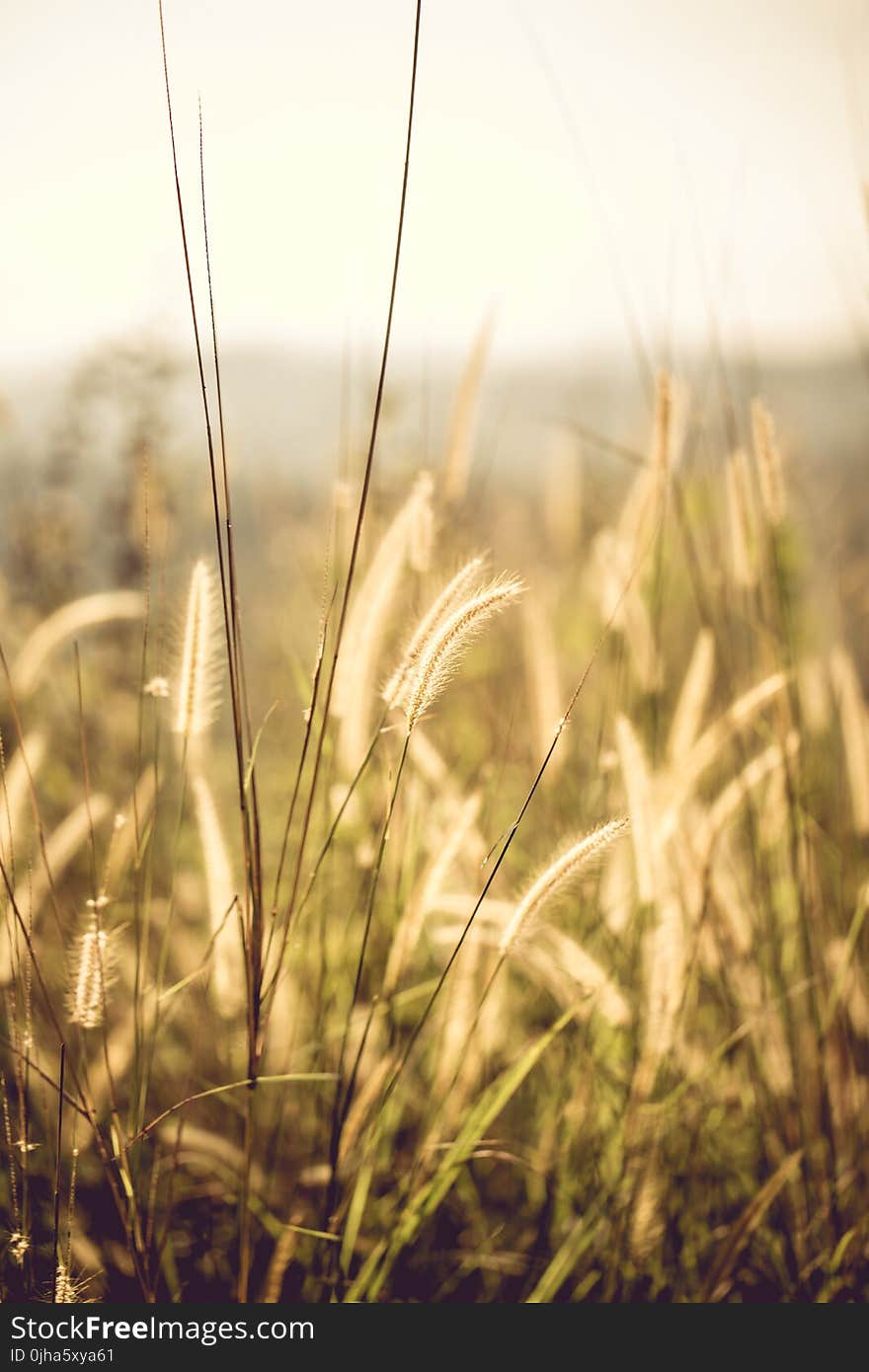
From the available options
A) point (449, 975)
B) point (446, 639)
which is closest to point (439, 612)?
point (446, 639)

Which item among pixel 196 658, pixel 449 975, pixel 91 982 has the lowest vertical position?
pixel 449 975

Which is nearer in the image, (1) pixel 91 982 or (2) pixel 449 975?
(1) pixel 91 982

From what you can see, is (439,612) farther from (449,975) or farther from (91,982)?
(449,975)

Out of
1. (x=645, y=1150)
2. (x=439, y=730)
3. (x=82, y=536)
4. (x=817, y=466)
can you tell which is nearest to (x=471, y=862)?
(x=645, y=1150)

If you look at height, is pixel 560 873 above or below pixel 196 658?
below

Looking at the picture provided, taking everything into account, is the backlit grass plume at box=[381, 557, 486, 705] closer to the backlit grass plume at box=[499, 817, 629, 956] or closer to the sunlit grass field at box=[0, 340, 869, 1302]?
the sunlit grass field at box=[0, 340, 869, 1302]

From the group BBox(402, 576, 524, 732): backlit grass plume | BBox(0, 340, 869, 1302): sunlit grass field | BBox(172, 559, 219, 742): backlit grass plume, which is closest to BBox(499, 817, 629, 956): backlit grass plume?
BBox(0, 340, 869, 1302): sunlit grass field

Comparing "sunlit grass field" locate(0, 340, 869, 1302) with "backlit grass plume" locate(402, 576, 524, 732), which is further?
"sunlit grass field" locate(0, 340, 869, 1302)

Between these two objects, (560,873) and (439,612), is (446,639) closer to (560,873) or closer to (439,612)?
(439,612)

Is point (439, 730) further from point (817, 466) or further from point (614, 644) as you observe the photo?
point (817, 466)

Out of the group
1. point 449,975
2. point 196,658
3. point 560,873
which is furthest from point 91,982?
point 449,975

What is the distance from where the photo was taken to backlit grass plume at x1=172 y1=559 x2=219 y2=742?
0.60 meters

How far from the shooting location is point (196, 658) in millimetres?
619

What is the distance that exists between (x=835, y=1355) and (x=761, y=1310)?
70 mm
